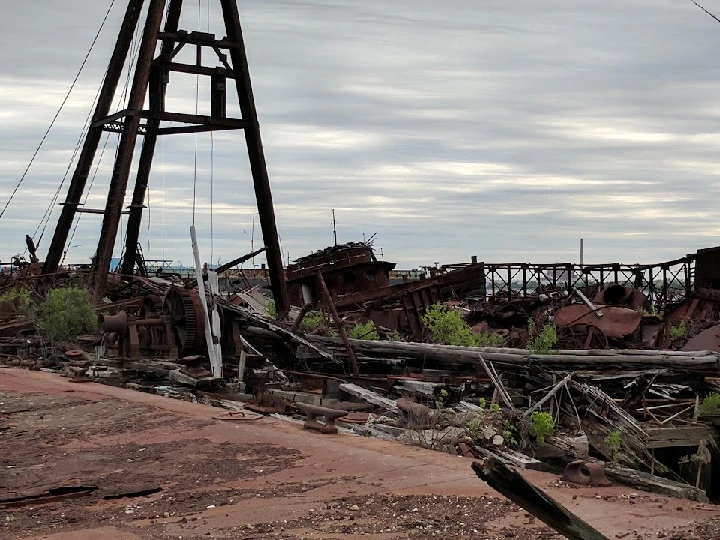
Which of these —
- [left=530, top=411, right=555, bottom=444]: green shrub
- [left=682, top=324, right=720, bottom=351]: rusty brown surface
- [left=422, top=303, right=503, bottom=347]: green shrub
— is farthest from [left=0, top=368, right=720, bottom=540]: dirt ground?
[left=682, top=324, right=720, bottom=351]: rusty brown surface

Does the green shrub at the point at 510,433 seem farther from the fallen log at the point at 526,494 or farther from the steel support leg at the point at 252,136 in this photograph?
the steel support leg at the point at 252,136

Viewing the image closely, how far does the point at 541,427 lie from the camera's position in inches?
493

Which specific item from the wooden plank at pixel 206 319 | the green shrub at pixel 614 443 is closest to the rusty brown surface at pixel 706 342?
the green shrub at pixel 614 443

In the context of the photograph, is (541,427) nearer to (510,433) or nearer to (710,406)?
(510,433)

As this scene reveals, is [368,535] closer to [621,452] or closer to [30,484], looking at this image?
[30,484]

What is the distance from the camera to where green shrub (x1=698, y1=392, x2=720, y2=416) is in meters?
14.3

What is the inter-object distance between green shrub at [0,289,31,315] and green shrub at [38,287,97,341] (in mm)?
3507

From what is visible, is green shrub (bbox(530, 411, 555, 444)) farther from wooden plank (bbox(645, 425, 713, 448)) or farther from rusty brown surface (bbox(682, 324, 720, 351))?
rusty brown surface (bbox(682, 324, 720, 351))

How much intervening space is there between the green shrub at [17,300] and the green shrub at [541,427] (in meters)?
19.4

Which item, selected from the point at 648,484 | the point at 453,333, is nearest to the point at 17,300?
the point at 453,333

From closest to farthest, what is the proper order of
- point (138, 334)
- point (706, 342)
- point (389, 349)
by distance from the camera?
1. point (706, 342)
2. point (389, 349)
3. point (138, 334)

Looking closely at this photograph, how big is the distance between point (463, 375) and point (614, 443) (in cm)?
597

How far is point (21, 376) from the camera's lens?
20.1m

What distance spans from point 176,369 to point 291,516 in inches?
448
